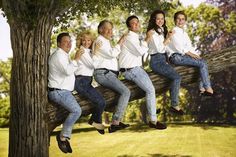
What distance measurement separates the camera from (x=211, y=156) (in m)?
20.7

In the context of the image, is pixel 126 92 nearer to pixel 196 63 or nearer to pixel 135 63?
pixel 135 63

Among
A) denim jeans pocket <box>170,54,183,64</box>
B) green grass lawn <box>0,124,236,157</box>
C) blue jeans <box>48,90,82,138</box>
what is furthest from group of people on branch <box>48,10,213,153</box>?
green grass lawn <box>0,124,236,157</box>

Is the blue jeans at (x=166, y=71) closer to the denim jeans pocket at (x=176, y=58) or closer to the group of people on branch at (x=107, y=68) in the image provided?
the group of people on branch at (x=107, y=68)

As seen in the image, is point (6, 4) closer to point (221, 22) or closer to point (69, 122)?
point (69, 122)

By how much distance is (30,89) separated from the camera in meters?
7.05

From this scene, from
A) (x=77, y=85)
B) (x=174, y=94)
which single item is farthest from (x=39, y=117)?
(x=174, y=94)

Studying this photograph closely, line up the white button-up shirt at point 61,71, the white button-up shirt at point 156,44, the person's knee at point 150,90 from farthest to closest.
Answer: the white button-up shirt at point 156,44 → the person's knee at point 150,90 → the white button-up shirt at point 61,71

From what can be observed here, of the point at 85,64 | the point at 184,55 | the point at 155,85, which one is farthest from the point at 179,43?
the point at 85,64

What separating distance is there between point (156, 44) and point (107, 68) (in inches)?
38.3

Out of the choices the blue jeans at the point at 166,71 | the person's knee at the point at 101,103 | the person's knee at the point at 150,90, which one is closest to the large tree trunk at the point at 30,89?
the person's knee at the point at 101,103

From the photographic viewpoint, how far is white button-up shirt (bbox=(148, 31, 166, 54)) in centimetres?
727

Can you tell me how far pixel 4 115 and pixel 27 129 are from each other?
32297 millimetres

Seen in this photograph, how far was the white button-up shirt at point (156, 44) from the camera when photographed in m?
7.27

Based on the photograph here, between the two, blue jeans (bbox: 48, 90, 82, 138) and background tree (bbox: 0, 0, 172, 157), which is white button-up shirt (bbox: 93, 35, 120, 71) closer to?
blue jeans (bbox: 48, 90, 82, 138)
